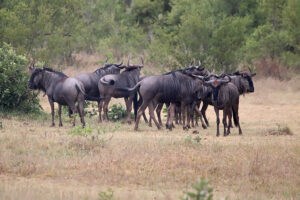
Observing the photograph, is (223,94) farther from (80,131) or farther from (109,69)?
(109,69)

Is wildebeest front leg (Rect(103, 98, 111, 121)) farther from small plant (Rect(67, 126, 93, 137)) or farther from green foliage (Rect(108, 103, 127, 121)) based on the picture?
small plant (Rect(67, 126, 93, 137))

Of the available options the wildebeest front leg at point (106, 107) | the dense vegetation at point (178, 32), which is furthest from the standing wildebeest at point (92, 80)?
the dense vegetation at point (178, 32)

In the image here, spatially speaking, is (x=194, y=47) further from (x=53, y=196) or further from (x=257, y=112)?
(x=53, y=196)

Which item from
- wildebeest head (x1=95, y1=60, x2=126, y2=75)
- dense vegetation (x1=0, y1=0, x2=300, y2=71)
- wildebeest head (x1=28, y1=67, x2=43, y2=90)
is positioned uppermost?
dense vegetation (x1=0, y1=0, x2=300, y2=71)

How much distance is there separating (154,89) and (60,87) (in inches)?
98.8

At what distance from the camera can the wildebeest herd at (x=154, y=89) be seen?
1470 centimetres

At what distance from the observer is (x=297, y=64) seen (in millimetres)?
28828

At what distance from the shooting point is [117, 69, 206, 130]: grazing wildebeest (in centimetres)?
1511

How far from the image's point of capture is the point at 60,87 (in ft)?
49.2

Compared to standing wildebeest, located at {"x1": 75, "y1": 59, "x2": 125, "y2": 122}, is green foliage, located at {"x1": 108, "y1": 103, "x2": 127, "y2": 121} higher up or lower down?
lower down

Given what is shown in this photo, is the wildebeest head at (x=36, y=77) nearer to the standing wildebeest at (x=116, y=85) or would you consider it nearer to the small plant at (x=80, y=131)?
the standing wildebeest at (x=116, y=85)

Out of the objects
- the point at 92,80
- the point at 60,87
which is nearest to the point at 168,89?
the point at 60,87

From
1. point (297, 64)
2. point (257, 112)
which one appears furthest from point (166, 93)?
point (297, 64)

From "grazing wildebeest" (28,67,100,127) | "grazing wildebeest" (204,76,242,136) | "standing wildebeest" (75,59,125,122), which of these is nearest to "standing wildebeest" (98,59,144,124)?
"standing wildebeest" (75,59,125,122)
